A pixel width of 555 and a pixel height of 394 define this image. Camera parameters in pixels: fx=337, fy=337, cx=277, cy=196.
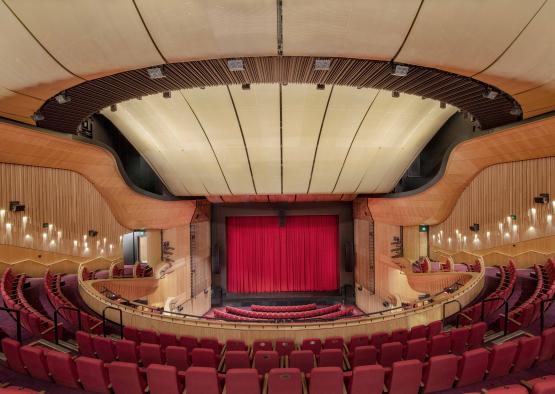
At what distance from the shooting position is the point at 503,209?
37.1 ft

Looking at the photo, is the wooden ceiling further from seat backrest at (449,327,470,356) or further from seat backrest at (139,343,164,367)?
seat backrest at (139,343,164,367)

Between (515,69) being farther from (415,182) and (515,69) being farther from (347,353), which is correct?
(415,182)

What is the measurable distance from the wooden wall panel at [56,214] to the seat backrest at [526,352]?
39.3 feet

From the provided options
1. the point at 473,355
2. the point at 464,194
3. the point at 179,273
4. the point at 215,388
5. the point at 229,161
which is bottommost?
the point at 179,273

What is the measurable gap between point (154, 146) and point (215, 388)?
27.1ft

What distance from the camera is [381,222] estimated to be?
15961 mm

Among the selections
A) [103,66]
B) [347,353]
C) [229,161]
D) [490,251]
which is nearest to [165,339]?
[347,353]

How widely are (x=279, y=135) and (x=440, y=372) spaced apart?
692cm

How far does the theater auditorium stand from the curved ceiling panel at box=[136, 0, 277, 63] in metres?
0.03

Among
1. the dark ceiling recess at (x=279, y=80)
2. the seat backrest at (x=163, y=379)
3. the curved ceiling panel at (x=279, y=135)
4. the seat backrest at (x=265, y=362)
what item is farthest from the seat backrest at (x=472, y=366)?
the curved ceiling panel at (x=279, y=135)

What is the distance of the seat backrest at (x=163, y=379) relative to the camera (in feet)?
13.1

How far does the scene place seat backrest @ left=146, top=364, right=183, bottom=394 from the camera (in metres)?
4.01

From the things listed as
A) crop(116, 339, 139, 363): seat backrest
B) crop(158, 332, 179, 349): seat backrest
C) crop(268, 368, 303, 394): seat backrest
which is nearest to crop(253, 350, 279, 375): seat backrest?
crop(268, 368, 303, 394): seat backrest

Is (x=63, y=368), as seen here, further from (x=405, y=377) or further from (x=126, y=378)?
(x=405, y=377)
